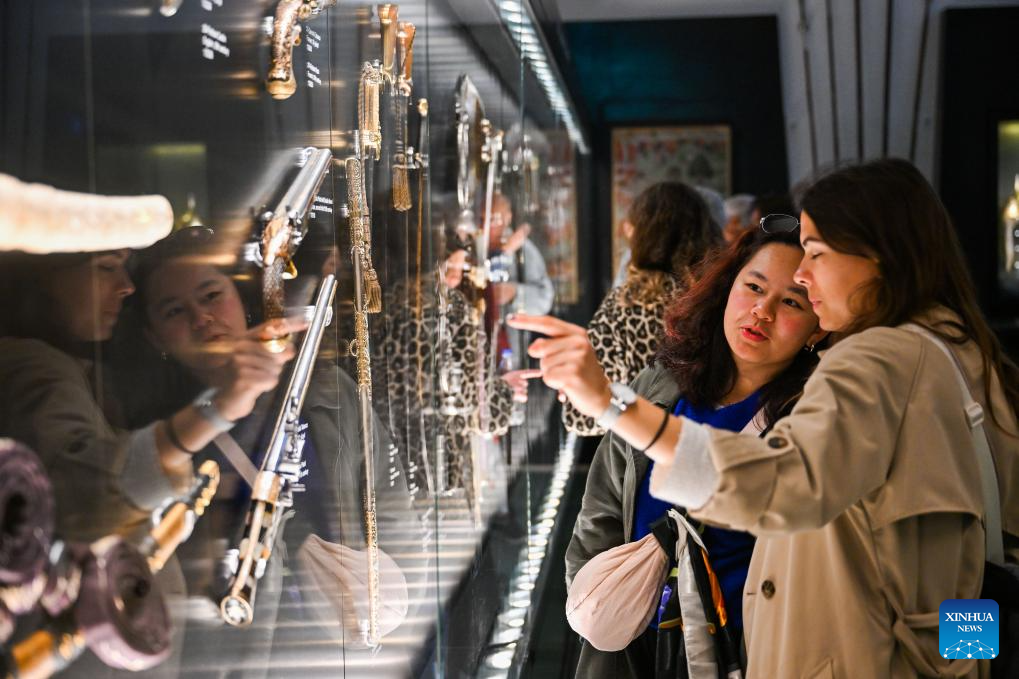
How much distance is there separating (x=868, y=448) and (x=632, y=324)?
2008 millimetres

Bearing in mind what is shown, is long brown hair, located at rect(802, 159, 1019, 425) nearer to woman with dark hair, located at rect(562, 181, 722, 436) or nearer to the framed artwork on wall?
woman with dark hair, located at rect(562, 181, 722, 436)

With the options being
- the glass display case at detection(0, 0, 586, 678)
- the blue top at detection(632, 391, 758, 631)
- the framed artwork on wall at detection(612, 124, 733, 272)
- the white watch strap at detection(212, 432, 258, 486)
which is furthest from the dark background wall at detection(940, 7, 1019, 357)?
the white watch strap at detection(212, 432, 258, 486)

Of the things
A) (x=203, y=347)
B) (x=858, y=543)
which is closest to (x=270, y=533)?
(x=203, y=347)

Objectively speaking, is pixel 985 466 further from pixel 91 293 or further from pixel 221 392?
pixel 91 293

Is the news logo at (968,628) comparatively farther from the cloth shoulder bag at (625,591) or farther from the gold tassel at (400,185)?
the gold tassel at (400,185)

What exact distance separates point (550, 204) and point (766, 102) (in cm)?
441

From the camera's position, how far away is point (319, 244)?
178 cm

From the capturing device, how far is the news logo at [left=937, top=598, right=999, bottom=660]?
1604 millimetres

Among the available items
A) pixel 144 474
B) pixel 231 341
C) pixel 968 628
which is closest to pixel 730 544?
pixel 968 628

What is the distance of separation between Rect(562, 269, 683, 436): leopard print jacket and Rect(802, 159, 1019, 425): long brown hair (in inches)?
69.5

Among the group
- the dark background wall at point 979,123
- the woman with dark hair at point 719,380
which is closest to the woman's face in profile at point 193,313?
the woman with dark hair at point 719,380

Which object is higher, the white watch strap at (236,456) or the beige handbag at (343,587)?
the white watch strap at (236,456)

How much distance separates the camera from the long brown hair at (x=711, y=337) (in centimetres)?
221

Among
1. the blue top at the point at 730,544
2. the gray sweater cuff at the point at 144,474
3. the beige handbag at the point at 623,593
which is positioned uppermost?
the gray sweater cuff at the point at 144,474
